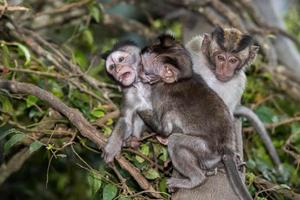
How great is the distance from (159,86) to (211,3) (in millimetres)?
1823

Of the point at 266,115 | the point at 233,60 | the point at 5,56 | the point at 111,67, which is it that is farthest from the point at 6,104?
the point at 266,115

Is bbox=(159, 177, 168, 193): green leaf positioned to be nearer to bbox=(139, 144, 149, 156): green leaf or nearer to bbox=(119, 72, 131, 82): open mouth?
bbox=(139, 144, 149, 156): green leaf

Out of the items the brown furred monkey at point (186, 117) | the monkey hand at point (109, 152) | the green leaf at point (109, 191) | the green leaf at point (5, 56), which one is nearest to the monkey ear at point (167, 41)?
the brown furred monkey at point (186, 117)

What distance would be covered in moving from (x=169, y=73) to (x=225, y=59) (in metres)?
0.44

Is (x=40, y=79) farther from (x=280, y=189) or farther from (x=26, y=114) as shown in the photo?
(x=280, y=189)

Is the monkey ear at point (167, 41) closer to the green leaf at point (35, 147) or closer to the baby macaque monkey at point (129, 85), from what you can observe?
the baby macaque monkey at point (129, 85)

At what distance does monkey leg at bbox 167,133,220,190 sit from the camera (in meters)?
3.10

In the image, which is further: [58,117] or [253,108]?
[253,108]

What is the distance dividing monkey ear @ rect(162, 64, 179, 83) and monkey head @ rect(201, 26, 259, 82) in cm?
41

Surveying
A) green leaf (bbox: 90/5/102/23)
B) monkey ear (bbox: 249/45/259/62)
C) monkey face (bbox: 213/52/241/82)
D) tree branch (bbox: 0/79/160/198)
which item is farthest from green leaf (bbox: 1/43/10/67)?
monkey ear (bbox: 249/45/259/62)

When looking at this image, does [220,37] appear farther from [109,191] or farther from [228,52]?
[109,191]

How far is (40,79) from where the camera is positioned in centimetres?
410

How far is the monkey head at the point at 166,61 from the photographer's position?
11.2 ft

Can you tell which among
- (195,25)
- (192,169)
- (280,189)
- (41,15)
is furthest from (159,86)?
(195,25)
